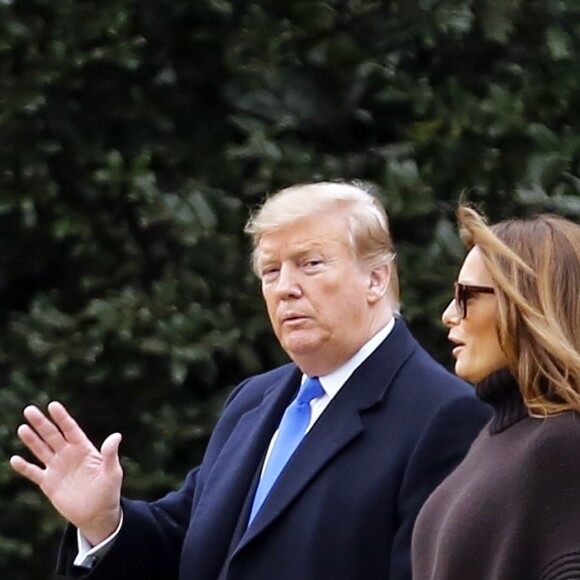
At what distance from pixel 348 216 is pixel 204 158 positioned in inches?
63.2

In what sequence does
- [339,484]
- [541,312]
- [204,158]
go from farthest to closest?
[204,158]
[339,484]
[541,312]

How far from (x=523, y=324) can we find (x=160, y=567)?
132 cm

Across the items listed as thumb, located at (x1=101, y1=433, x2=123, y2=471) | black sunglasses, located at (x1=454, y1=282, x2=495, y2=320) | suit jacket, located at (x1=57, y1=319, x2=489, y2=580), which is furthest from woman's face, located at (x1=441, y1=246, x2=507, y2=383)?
thumb, located at (x1=101, y1=433, x2=123, y2=471)

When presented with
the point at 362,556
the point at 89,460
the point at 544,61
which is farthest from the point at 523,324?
the point at 544,61

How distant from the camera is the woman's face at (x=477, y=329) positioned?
2758mm

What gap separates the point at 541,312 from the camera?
2.67m

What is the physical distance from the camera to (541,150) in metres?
4.75

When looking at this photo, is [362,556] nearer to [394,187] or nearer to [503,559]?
[503,559]

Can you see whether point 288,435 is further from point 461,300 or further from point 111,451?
point 461,300

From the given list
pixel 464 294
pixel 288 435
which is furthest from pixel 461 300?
pixel 288 435

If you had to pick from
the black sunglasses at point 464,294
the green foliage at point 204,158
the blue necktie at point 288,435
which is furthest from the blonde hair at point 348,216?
the green foliage at point 204,158

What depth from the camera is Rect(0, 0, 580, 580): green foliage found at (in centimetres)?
A: 475

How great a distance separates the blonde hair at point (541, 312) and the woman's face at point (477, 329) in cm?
3

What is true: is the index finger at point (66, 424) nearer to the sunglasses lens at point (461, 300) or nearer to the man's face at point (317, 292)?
the man's face at point (317, 292)
